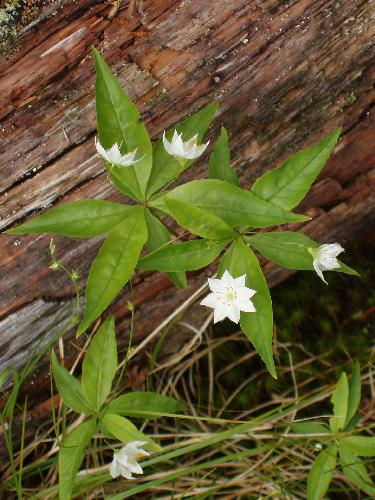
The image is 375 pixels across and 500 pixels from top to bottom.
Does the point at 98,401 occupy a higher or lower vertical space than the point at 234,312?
lower

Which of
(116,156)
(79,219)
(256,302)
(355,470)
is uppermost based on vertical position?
(116,156)

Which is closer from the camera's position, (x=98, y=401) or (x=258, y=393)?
(x=98, y=401)

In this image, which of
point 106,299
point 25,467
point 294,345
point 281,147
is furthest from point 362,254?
point 25,467

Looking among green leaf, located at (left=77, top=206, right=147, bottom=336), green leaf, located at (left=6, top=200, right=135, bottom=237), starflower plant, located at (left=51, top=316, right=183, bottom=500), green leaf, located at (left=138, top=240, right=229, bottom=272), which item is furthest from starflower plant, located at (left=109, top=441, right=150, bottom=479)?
green leaf, located at (left=6, top=200, right=135, bottom=237)

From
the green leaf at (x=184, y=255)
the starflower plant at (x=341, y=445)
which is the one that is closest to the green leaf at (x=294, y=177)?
the green leaf at (x=184, y=255)

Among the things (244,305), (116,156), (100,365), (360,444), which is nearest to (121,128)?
(116,156)

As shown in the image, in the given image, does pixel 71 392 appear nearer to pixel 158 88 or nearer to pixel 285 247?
pixel 285 247

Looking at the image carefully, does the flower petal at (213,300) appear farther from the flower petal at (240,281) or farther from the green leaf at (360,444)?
the green leaf at (360,444)

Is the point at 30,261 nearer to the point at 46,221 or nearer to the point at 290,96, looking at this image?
the point at 46,221

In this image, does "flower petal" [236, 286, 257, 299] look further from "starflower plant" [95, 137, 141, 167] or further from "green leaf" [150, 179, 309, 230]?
"starflower plant" [95, 137, 141, 167]
